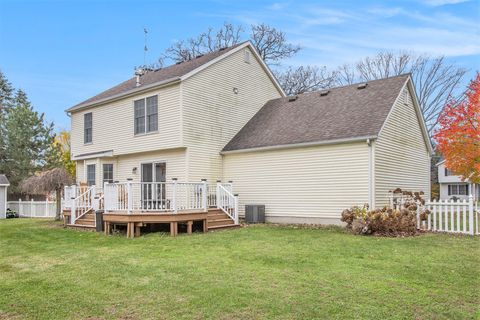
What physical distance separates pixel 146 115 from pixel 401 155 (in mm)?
10207

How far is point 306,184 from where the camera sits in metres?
14.5

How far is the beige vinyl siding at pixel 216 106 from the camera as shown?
15.8 meters

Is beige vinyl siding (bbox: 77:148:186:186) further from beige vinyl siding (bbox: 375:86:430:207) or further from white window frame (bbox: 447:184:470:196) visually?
white window frame (bbox: 447:184:470:196)

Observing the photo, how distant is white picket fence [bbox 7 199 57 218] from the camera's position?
23.6 m

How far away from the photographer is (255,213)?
15.2m

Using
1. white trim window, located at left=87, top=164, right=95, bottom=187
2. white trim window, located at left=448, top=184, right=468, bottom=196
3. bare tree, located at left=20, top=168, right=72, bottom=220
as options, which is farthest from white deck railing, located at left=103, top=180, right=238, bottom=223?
white trim window, located at left=448, top=184, right=468, bottom=196

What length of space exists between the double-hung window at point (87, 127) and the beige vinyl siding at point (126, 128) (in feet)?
0.76

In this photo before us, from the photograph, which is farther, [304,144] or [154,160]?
[154,160]

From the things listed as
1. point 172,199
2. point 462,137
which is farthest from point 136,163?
point 462,137

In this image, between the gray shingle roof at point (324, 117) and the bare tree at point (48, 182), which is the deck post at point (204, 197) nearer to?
the gray shingle roof at point (324, 117)

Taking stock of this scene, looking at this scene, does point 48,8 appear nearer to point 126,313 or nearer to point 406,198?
point 126,313

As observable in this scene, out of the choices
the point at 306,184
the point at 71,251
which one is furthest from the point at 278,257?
the point at 306,184

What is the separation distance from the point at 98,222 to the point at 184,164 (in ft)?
13.0

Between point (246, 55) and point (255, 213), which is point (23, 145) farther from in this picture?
point (255, 213)
